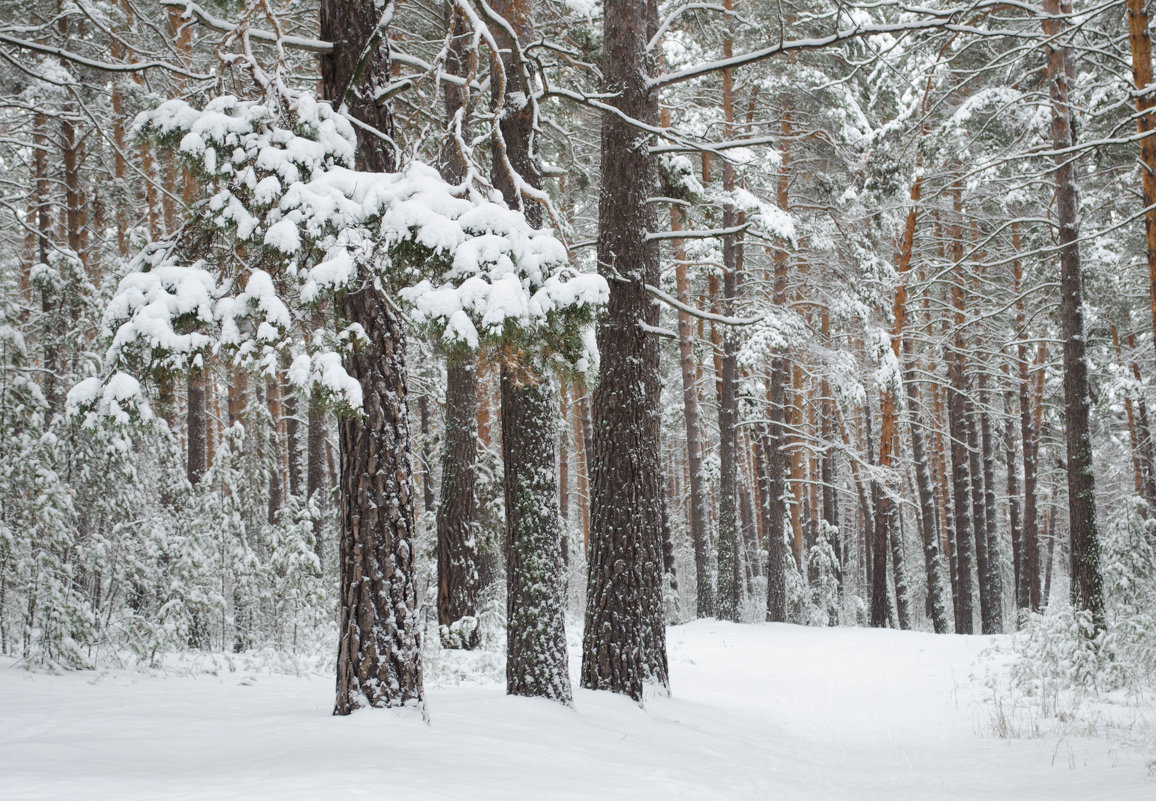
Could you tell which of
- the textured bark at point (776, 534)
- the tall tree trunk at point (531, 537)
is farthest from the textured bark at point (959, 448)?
the tall tree trunk at point (531, 537)

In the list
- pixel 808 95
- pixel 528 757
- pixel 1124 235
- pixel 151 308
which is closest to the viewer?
pixel 151 308

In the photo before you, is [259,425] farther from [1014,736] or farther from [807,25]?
[1014,736]

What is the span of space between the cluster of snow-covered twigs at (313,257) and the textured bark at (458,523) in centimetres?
579

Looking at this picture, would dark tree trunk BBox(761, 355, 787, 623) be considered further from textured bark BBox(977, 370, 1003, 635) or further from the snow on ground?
the snow on ground

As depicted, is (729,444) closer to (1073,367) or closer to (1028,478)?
(1073,367)

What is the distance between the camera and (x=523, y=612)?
673cm

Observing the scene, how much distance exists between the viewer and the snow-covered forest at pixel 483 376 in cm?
445

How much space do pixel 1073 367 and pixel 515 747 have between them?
378 inches

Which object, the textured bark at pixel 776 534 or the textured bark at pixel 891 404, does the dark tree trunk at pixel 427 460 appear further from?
the textured bark at pixel 891 404

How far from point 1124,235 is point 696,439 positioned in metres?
9.74

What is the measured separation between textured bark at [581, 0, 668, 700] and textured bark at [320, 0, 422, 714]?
2.77 metres

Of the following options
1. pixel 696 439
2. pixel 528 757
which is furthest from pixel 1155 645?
pixel 696 439

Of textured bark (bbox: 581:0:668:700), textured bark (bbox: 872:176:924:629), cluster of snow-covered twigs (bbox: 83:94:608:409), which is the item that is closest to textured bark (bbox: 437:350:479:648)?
textured bark (bbox: 581:0:668:700)

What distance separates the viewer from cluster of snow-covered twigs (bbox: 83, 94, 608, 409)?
13.9 feet
